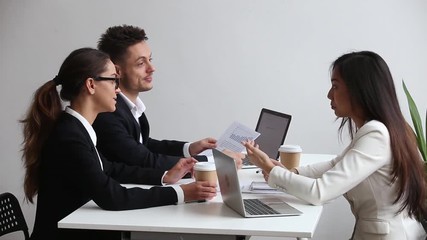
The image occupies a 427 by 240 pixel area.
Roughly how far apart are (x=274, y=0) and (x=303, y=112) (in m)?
0.73

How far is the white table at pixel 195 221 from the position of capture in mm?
1867

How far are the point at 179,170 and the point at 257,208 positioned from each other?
1.56ft

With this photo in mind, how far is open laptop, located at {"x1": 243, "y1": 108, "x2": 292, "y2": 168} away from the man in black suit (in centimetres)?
24

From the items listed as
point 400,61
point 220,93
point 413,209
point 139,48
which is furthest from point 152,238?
point 400,61

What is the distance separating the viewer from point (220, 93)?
4.05 metres

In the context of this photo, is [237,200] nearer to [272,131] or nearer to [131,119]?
[272,131]

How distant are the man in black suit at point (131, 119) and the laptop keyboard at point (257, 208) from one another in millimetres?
661

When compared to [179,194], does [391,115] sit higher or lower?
higher

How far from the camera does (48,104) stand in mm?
2285

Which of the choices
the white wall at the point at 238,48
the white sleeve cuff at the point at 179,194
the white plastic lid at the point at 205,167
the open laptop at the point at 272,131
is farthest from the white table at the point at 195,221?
the white wall at the point at 238,48

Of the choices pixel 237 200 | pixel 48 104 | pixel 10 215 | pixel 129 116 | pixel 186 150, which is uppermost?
pixel 48 104

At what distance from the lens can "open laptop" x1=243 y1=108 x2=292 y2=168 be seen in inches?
109

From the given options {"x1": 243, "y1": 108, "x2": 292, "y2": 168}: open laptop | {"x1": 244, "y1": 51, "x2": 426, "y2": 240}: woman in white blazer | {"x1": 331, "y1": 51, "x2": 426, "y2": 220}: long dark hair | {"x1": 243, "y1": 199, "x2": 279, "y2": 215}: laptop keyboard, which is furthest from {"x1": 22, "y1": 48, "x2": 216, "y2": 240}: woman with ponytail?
{"x1": 331, "y1": 51, "x2": 426, "y2": 220}: long dark hair

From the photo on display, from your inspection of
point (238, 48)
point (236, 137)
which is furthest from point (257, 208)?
point (238, 48)
